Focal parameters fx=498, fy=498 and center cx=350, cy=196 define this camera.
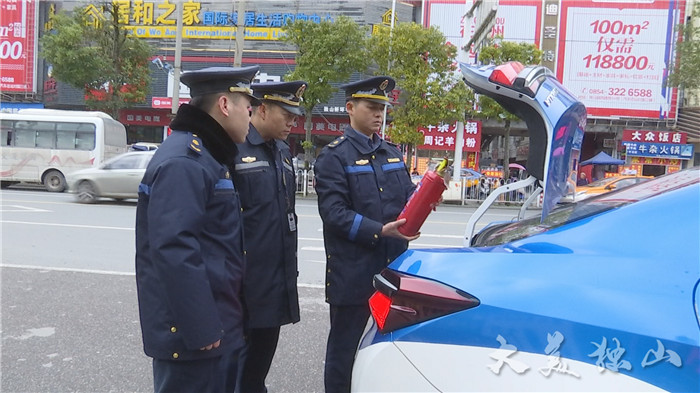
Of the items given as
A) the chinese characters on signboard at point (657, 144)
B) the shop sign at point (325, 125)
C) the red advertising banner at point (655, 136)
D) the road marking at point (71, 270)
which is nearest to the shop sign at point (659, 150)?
the chinese characters on signboard at point (657, 144)

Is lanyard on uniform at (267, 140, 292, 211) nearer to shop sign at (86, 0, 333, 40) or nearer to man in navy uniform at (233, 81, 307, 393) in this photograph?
man in navy uniform at (233, 81, 307, 393)

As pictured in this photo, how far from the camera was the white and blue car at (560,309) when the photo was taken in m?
1.25

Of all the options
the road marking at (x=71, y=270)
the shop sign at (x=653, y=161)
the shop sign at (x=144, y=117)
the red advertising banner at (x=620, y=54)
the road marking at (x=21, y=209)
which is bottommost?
the road marking at (x=21, y=209)

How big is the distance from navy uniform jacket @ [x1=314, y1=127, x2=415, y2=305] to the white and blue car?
0.74 metres

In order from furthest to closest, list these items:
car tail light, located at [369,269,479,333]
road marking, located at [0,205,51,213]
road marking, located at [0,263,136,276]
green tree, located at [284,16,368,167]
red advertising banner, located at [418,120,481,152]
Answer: red advertising banner, located at [418,120,481,152]
green tree, located at [284,16,368,167]
road marking, located at [0,205,51,213]
road marking, located at [0,263,136,276]
car tail light, located at [369,269,479,333]

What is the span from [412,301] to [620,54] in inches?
990

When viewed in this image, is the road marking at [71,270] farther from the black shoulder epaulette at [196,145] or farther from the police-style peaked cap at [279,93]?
the black shoulder epaulette at [196,145]

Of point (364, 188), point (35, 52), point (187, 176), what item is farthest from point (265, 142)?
point (35, 52)

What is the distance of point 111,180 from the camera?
11820mm

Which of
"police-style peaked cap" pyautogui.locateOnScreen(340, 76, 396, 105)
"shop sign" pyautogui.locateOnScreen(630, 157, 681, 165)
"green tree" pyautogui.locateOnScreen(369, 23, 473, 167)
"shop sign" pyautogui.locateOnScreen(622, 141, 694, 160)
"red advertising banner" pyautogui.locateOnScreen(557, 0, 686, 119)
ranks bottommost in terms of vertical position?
"shop sign" pyautogui.locateOnScreen(630, 157, 681, 165)

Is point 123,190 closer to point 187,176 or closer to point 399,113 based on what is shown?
point 399,113

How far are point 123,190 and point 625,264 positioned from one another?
12158mm

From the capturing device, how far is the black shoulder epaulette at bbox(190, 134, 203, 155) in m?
1.72

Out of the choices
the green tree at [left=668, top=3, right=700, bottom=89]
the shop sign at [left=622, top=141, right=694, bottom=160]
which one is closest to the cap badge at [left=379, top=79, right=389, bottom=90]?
the green tree at [left=668, top=3, right=700, bottom=89]
